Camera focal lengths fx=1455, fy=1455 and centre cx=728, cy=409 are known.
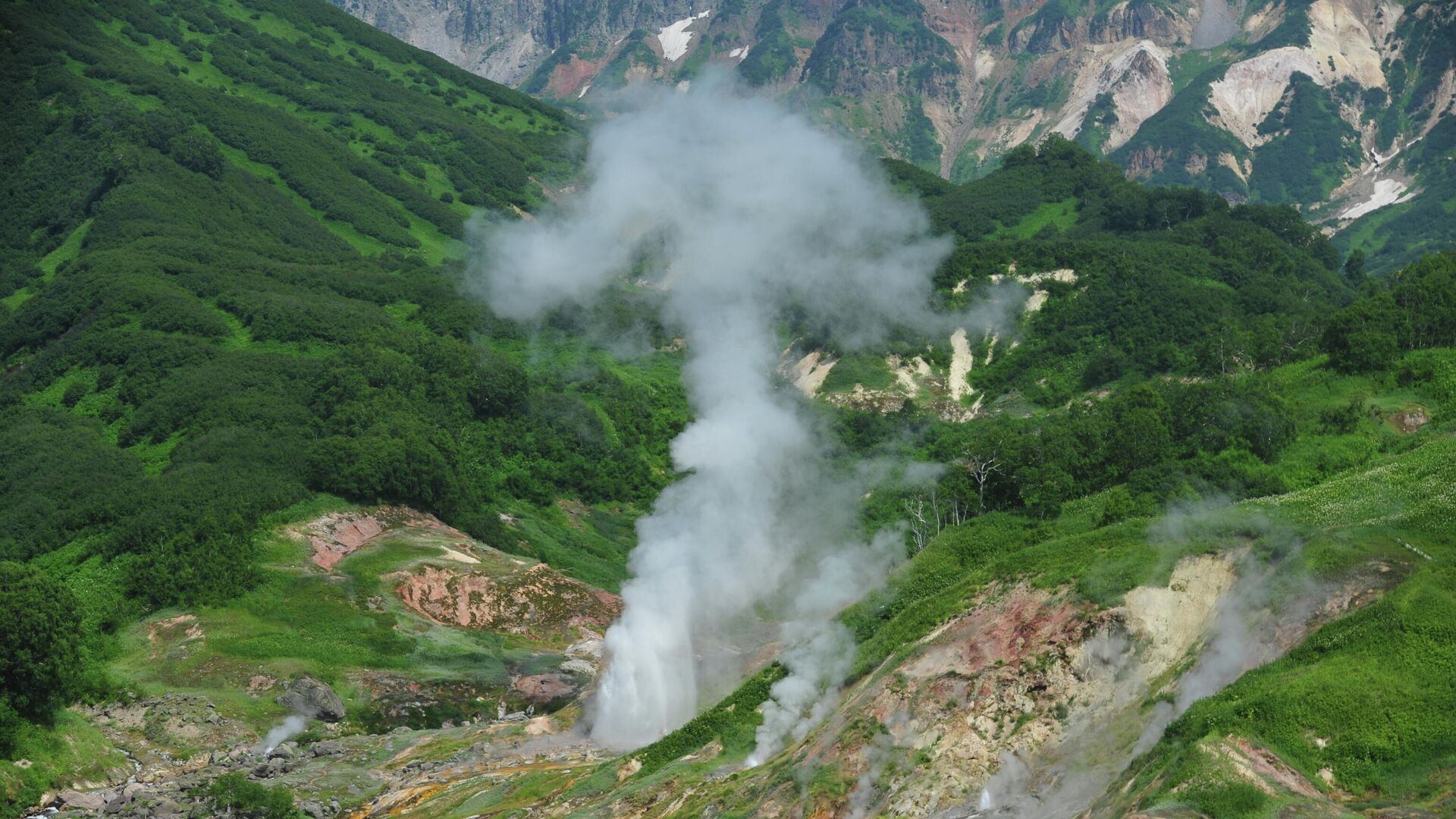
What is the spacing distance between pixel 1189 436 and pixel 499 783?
154 ft

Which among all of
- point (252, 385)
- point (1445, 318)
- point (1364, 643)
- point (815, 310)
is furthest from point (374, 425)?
point (1364, 643)

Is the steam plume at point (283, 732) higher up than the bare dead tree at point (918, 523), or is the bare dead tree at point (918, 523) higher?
the bare dead tree at point (918, 523)

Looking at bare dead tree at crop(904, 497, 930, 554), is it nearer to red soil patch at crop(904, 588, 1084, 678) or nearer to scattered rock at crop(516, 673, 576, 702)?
scattered rock at crop(516, 673, 576, 702)

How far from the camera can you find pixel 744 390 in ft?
416

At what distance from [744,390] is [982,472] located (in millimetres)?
46529

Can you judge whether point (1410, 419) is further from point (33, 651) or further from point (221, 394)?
point (221, 394)

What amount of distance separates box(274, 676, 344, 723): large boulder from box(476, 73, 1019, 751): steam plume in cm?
1791

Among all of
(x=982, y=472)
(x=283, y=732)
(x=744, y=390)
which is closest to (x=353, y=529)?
(x=283, y=732)

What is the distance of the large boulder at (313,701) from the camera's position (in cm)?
7500

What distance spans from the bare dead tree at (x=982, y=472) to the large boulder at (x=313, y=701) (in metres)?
36.1

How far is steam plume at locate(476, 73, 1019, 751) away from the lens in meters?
64.3

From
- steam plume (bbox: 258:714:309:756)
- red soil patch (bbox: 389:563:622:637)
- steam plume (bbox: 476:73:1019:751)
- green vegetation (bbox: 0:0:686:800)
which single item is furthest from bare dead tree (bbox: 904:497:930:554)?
steam plume (bbox: 258:714:309:756)

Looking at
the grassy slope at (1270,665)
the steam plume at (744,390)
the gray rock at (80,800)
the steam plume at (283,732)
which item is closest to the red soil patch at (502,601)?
the steam plume at (744,390)

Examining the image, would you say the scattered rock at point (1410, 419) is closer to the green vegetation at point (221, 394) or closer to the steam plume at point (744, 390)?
the steam plume at point (744, 390)
